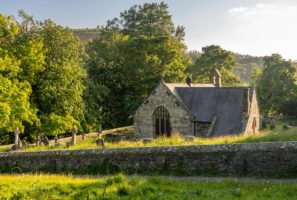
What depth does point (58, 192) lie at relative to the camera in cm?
1213

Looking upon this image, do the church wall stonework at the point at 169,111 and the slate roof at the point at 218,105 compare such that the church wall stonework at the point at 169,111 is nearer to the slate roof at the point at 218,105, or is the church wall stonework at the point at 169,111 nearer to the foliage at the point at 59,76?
the slate roof at the point at 218,105

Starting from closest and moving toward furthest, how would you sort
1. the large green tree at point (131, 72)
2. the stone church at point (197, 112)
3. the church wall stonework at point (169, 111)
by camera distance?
the stone church at point (197, 112), the church wall stonework at point (169, 111), the large green tree at point (131, 72)

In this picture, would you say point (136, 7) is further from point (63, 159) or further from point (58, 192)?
point (58, 192)

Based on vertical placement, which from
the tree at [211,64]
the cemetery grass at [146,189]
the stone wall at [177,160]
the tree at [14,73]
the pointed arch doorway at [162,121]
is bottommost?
the cemetery grass at [146,189]

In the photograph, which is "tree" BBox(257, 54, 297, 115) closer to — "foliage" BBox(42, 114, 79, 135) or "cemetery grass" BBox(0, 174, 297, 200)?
"foliage" BBox(42, 114, 79, 135)

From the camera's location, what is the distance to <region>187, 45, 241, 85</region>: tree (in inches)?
2372

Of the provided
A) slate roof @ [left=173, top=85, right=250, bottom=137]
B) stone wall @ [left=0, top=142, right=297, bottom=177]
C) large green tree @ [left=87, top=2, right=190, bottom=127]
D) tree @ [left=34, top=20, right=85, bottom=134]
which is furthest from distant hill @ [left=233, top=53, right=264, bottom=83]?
stone wall @ [left=0, top=142, right=297, bottom=177]

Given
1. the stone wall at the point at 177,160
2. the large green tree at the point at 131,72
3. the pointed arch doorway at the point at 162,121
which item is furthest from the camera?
the large green tree at the point at 131,72

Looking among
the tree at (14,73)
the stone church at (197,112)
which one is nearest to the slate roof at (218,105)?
the stone church at (197,112)

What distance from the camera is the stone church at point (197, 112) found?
94.7 ft

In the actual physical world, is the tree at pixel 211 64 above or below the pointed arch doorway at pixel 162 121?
above

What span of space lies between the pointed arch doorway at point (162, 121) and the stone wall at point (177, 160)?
49.7 feet

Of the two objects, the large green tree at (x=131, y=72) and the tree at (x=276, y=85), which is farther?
the tree at (x=276, y=85)

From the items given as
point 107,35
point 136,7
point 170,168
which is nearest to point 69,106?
point 170,168
